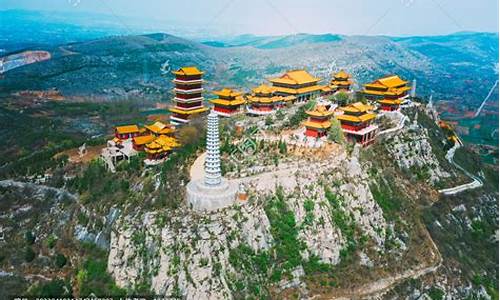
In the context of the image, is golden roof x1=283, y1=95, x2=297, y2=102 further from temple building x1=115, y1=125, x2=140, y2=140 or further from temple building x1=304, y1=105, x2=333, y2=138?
temple building x1=115, y1=125, x2=140, y2=140

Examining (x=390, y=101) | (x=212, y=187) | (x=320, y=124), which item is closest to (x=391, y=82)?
(x=390, y=101)

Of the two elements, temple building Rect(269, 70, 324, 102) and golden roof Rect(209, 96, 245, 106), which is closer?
golden roof Rect(209, 96, 245, 106)

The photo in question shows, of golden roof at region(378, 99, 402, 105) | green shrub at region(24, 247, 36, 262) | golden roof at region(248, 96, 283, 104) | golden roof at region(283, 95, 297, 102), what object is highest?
golden roof at region(378, 99, 402, 105)

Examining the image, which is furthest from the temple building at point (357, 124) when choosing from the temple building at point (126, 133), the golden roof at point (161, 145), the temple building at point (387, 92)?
the temple building at point (126, 133)

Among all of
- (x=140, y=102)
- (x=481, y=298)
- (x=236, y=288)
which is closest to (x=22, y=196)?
(x=236, y=288)

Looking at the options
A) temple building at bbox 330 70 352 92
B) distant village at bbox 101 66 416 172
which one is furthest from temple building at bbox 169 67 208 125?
temple building at bbox 330 70 352 92

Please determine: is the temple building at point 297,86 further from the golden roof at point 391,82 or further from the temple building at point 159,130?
the temple building at point 159,130

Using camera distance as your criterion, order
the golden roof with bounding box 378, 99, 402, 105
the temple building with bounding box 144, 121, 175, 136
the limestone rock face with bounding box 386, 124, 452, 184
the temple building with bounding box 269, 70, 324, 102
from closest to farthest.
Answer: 1. the temple building with bounding box 144, 121, 175, 136
2. the limestone rock face with bounding box 386, 124, 452, 184
3. the golden roof with bounding box 378, 99, 402, 105
4. the temple building with bounding box 269, 70, 324, 102
